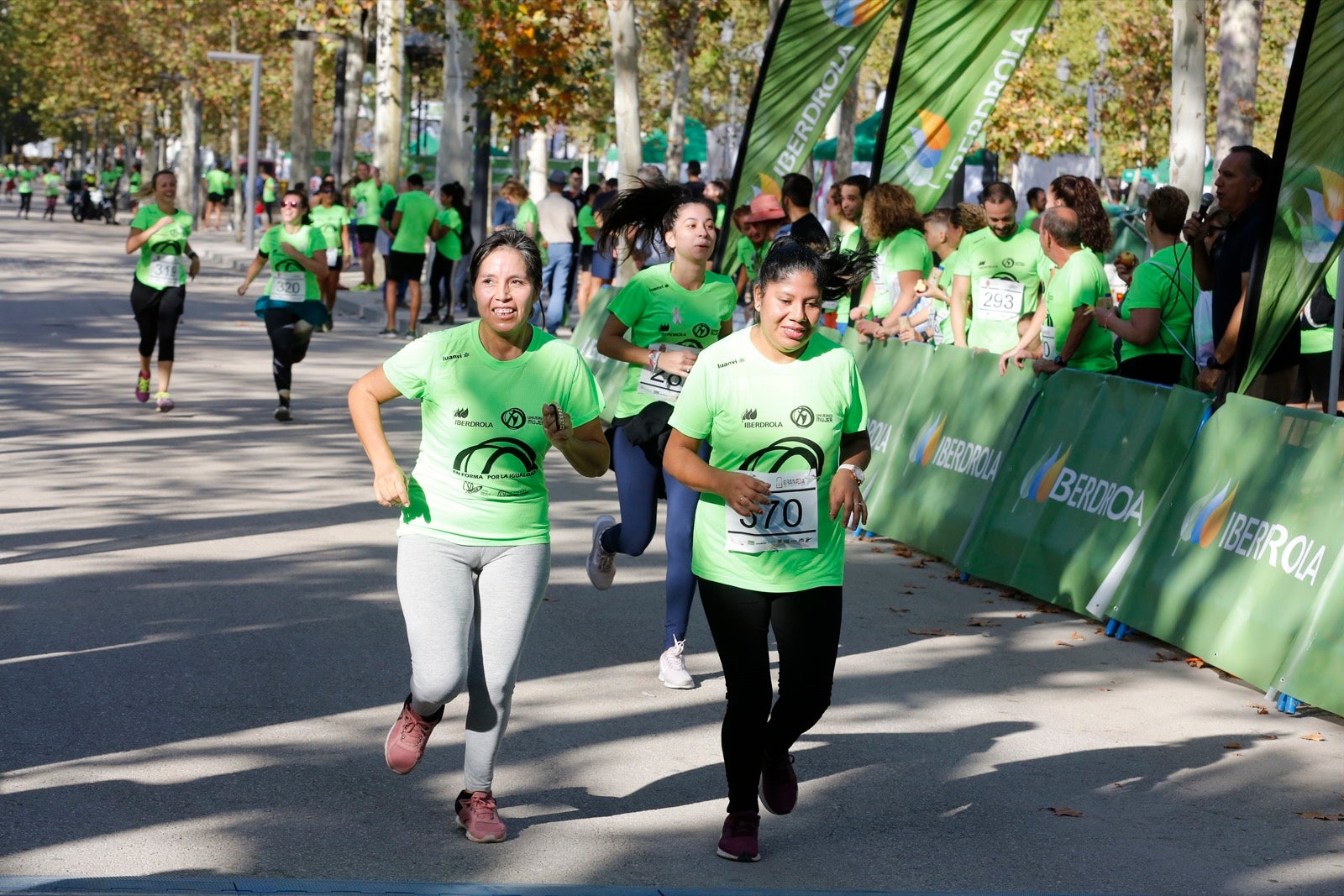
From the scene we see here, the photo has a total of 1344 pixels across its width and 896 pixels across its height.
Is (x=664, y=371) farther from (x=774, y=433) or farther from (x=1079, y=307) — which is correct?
(x=1079, y=307)

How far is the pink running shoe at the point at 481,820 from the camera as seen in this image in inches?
209

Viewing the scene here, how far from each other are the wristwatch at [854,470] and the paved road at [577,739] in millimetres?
1111

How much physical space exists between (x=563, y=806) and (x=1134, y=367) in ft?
16.1

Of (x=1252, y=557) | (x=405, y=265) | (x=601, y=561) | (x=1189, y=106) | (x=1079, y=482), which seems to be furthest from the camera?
(x=405, y=265)

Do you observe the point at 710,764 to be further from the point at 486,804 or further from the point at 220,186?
the point at 220,186

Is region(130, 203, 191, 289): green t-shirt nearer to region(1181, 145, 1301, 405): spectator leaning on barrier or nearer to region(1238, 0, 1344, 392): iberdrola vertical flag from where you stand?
region(1181, 145, 1301, 405): spectator leaning on barrier

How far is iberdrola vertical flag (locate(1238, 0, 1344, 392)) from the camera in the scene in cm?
828

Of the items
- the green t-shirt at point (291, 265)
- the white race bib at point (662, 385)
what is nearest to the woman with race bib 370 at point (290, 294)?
the green t-shirt at point (291, 265)

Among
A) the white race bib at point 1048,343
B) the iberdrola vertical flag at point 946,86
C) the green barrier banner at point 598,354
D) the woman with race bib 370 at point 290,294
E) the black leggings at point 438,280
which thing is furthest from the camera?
the black leggings at point 438,280

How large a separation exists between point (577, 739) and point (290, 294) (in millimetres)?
9131

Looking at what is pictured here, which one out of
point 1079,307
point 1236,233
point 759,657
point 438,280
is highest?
point 1236,233

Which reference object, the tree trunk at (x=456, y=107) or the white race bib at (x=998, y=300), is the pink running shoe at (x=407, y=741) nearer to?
the white race bib at (x=998, y=300)

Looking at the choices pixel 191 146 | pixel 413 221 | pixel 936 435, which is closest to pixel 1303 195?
pixel 936 435

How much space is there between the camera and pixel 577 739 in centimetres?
658
